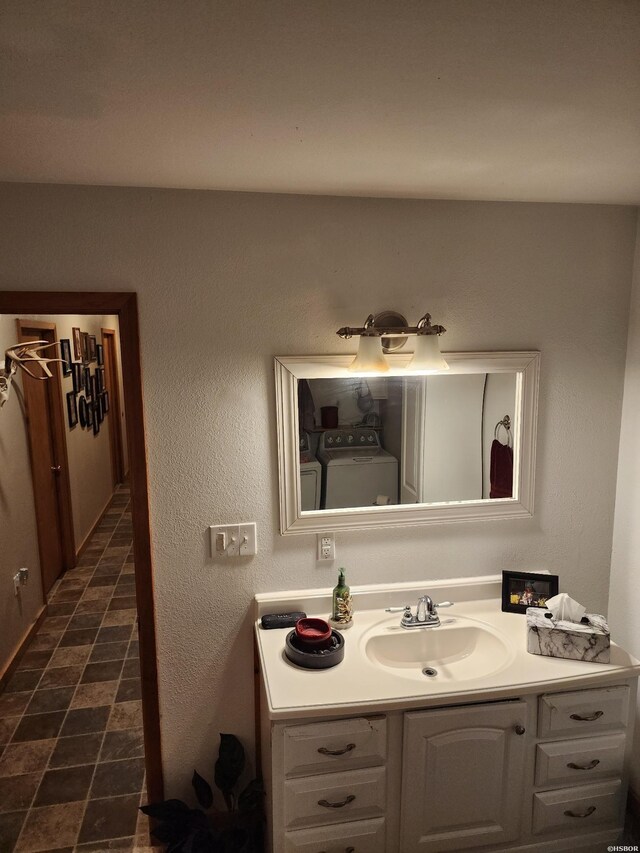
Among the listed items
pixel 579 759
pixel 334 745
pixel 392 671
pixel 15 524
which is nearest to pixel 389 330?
pixel 392 671

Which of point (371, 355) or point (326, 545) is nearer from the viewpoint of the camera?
point (371, 355)

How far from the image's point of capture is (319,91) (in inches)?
43.6

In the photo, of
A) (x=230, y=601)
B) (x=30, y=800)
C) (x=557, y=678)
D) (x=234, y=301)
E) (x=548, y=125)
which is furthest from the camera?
(x=30, y=800)

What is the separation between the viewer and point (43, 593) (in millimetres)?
3859

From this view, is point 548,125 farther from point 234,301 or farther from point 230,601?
point 230,601

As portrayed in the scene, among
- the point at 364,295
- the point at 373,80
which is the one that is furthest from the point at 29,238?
the point at 373,80

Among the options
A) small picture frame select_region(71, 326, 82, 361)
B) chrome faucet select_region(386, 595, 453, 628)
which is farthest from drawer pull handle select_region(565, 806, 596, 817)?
small picture frame select_region(71, 326, 82, 361)

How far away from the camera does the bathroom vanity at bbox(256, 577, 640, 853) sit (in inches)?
67.9

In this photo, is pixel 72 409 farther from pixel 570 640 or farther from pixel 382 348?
pixel 570 640

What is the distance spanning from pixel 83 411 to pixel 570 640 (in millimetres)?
4567

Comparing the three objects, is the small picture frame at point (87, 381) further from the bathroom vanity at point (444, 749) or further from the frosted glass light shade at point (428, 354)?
the frosted glass light shade at point (428, 354)

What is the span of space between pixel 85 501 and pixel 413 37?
16.7 feet

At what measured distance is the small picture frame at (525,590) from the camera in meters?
2.21

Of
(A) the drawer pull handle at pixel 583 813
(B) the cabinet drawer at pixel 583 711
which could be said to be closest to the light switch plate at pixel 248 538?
(B) the cabinet drawer at pixel 583 711
